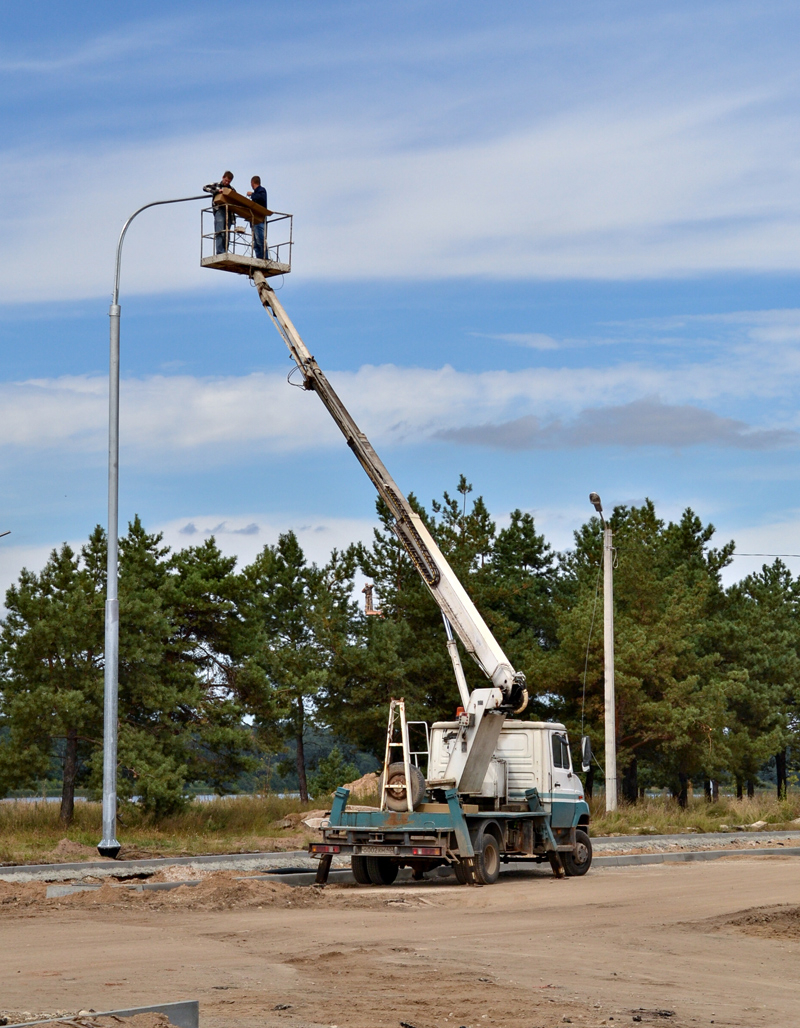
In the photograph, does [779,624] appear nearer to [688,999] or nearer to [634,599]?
[634,599]

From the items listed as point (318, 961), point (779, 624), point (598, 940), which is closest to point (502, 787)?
point (598, 940)

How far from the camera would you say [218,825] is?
106 feet

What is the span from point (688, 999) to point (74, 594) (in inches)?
925

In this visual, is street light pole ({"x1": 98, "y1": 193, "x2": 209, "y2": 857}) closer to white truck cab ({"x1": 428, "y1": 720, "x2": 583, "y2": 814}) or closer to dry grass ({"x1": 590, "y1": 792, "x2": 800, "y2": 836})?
white truck cab ({"x1": 428, "y1": 720, "x2": 583, "y2": 814})

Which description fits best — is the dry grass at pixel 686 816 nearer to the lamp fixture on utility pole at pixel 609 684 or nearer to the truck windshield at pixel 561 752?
the lamp fixture on utility pole at pixel 609 684

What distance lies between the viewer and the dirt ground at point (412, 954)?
30.4ft

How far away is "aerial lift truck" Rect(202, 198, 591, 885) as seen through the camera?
19.6 m

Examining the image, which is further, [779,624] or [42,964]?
[779,624]

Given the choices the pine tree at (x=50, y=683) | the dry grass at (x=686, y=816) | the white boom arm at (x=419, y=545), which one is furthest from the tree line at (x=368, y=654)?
the white boom arm at (x=419, y=545)

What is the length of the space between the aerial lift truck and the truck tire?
0.8 inches

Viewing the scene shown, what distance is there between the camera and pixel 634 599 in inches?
2050

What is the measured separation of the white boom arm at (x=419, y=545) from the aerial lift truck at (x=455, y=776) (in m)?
0.02

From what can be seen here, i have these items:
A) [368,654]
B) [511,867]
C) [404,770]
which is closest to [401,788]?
[404,770]

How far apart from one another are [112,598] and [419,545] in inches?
207
